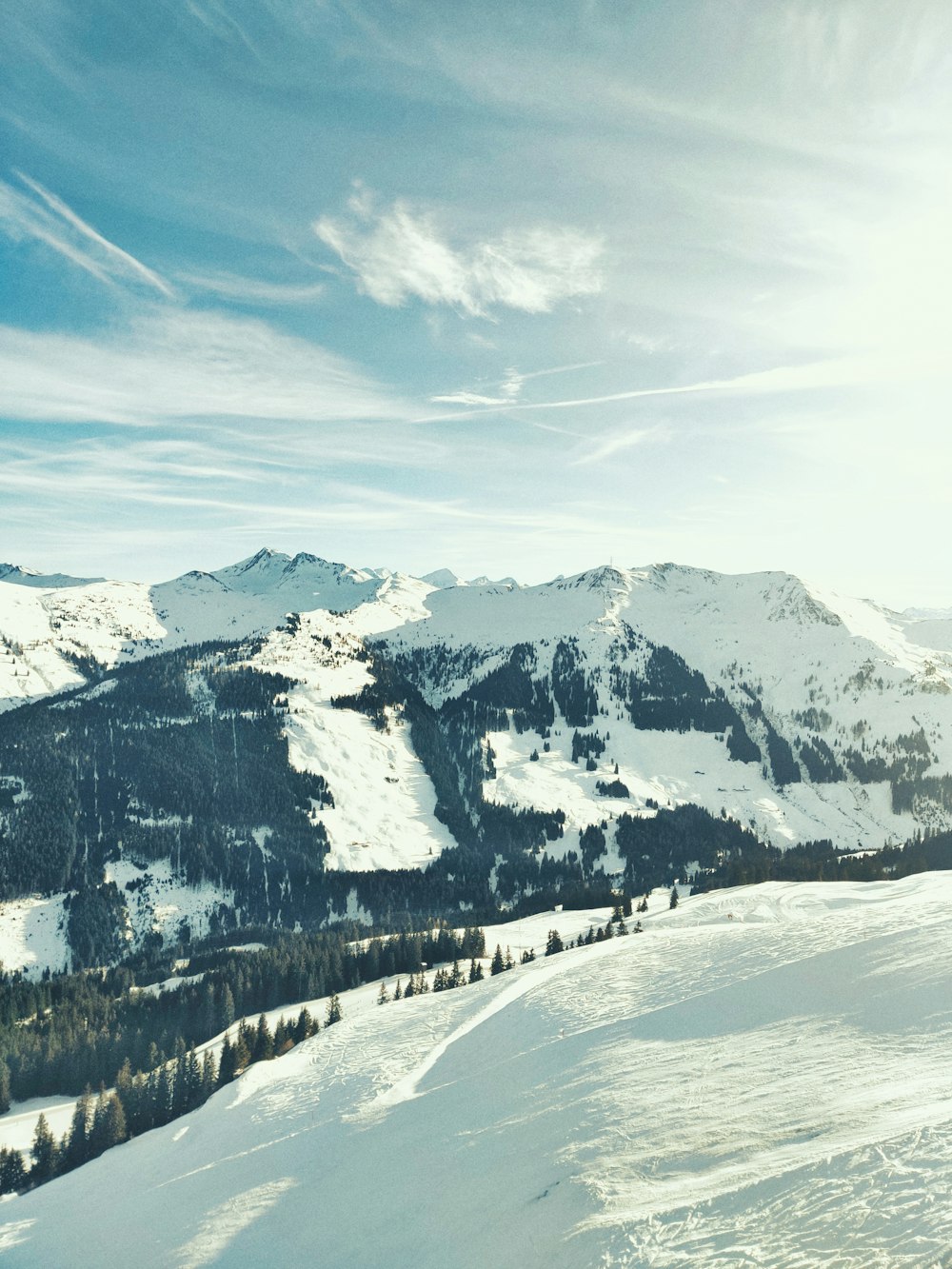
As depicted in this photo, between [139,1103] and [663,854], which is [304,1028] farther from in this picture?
[663,854]

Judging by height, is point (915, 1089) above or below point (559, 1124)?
above

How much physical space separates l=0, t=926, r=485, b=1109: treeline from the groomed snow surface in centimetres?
4958

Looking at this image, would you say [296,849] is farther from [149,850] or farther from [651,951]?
[651,951]

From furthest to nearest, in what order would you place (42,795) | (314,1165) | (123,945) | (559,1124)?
(42,795) → (123,945) → (314,1165) → (559,1124)

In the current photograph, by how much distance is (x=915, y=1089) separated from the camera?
71.7 ft

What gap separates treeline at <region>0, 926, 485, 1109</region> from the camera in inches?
3529

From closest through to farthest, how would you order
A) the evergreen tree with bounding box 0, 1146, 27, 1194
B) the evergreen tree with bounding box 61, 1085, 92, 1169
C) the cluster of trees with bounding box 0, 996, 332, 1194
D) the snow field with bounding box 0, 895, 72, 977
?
the evergreen tree with bounding box 0, 1146, 27, 1194
the cluster of trees with bounding box 0, 996, 332, 1194
the evergreen tree with bounding box 61, 1085, 92, 1169
the snow field with bounding box 0, 895, 72, 977

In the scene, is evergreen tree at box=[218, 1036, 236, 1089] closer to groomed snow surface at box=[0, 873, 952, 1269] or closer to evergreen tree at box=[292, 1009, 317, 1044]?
evergreen tree at box=[292, 1009, 317, 1044]

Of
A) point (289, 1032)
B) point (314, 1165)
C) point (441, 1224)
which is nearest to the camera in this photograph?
point (441, 1224)

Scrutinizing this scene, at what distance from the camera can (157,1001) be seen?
106625mm

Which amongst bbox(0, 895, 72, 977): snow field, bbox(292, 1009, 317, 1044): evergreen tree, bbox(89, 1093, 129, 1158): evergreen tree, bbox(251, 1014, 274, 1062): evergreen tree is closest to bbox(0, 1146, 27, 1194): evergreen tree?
bbox(89, 1093, 129, 1158): evergreen tree

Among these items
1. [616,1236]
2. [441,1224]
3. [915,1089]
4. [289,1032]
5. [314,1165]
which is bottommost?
[289,1032]

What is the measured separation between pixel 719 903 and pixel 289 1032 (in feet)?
223

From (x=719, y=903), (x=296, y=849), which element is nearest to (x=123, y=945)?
(x=296, y=849)
